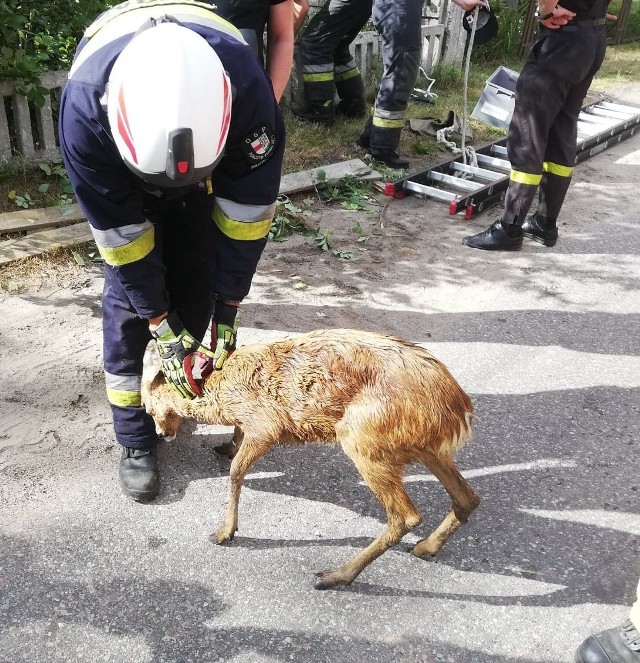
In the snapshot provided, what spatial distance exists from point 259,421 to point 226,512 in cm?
52

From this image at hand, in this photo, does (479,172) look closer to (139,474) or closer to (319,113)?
(319,113)

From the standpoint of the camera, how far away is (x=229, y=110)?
94.0 inches

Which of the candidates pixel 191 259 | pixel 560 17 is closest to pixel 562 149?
pixel 560 17

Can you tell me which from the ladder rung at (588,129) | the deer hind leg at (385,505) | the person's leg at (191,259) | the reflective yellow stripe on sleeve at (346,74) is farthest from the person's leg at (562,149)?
the deer hind leg at (385,505)

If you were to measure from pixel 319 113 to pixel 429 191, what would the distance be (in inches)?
75.8

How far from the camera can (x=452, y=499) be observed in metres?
2.93

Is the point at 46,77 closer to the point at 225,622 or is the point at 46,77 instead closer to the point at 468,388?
the point at 468,388

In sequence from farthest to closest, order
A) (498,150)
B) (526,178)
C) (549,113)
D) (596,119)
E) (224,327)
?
(596,119) < (498,150) < (526,178) < (549,113) < (224,327)

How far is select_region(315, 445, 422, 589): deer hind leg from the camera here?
2.71 metres

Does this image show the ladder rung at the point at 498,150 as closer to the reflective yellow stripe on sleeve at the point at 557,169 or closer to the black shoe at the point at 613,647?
the reflective yellow stripe on sleeve at the point at 557,169

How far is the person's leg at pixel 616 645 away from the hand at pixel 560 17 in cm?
414

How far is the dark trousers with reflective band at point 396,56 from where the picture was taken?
21.7 ft

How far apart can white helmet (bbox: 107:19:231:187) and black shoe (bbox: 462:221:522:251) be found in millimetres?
3903

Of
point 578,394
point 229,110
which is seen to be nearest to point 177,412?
point 229,110
